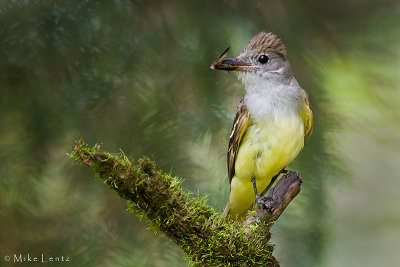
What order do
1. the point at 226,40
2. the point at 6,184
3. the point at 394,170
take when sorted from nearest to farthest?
the point at 6,184
the point at 226,40
the point at 394,170

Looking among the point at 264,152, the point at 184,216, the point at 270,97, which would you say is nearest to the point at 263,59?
the point at 270,97

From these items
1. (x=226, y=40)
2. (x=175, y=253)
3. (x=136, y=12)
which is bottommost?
(x=175, y=253)

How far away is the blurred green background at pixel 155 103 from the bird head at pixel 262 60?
118mm

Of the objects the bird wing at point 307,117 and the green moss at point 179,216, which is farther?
the bird wing at point 307,117

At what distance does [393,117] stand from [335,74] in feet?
1.38

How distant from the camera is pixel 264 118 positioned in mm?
3176

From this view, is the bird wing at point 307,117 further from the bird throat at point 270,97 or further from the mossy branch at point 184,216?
the mossy branch at point 184,216

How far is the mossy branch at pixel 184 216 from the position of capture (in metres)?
2.25

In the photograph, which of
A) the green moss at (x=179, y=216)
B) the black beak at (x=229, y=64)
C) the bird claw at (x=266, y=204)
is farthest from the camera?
the black beak at (x=229, y=64)

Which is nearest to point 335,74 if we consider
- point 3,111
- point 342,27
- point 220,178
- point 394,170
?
point 342,27

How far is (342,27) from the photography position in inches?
130

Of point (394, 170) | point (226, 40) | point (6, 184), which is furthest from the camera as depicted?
point (394, 170)

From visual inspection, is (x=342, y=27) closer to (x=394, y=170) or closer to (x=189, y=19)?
(x=189, y=19)
